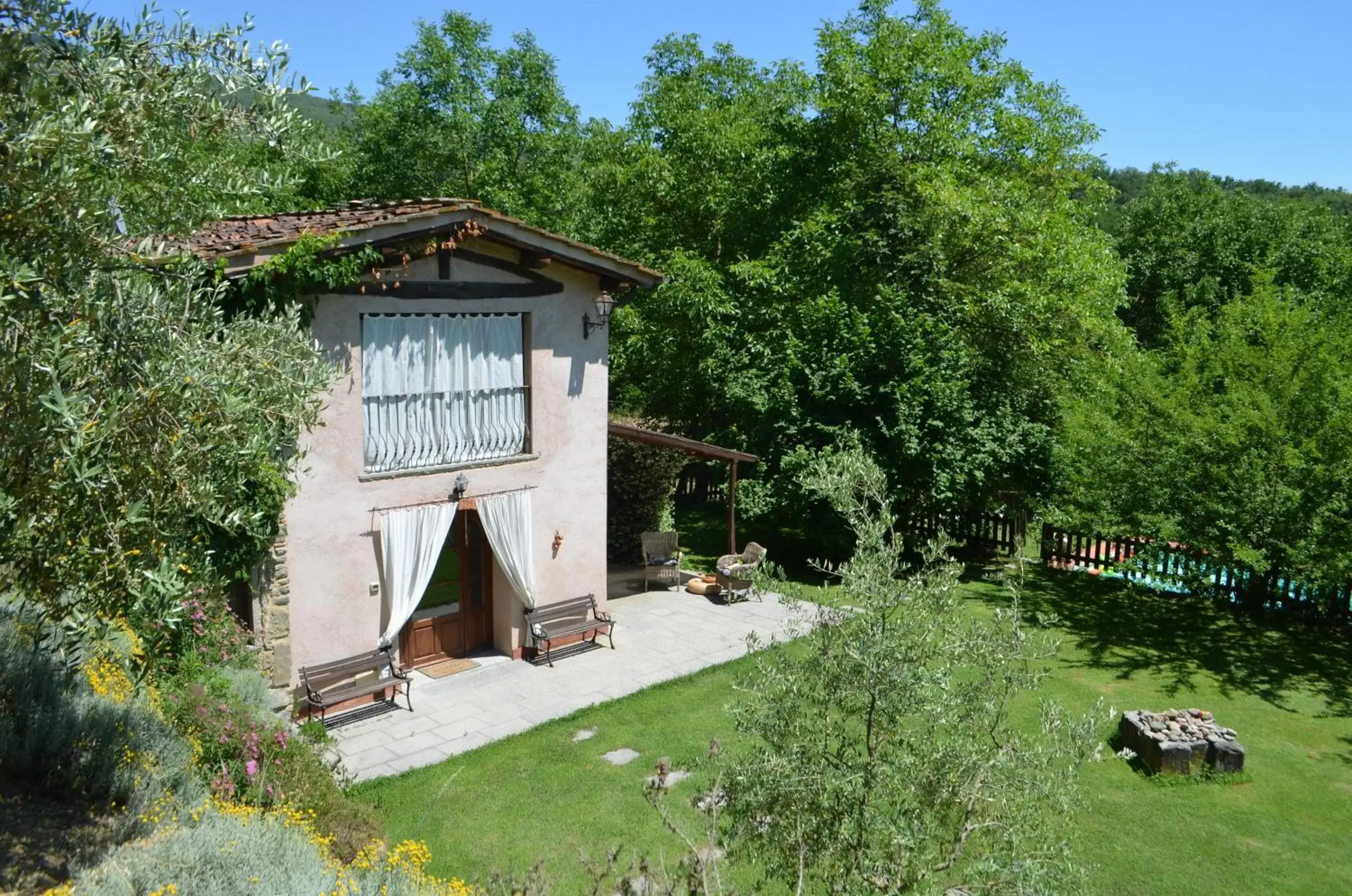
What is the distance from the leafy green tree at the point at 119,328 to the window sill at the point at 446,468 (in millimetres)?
5397

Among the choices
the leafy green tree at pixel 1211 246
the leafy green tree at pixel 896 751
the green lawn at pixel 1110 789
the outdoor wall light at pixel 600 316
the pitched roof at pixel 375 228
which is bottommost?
the green lawn at pixel 1110 789

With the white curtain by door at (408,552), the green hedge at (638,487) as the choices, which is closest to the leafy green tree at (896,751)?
A: the white curtain by door at (408,552)

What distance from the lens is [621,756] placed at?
10453mm

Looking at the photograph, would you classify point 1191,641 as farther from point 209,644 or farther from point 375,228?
point 209,644

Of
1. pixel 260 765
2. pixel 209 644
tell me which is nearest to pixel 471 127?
pixel 209 644

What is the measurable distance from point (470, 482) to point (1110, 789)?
801 centimetres

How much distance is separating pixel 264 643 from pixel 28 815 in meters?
4.46

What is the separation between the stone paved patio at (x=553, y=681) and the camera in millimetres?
10570

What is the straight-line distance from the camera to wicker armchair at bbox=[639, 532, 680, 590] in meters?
17.0

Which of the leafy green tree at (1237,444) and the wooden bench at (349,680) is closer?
the wooden bench at (349,680)

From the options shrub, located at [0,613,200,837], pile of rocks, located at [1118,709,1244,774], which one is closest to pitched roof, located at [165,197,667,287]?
shrub, located at [0,613,200,837]

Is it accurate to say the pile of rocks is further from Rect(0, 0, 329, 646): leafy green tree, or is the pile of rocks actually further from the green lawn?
Rect(0, 0, 329, 646): leafy green tree

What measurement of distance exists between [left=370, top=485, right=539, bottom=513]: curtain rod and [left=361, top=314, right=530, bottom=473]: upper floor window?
428mm

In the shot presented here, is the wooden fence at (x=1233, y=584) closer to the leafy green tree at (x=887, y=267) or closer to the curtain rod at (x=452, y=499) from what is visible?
the leafy green tree at (x=887, y=267)
